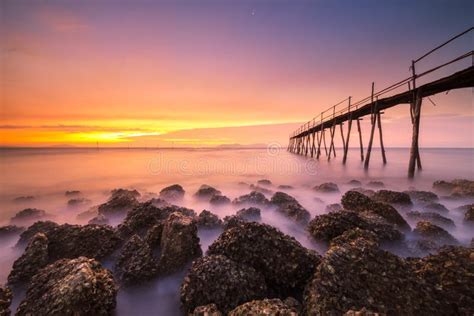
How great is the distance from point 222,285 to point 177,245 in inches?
53.7

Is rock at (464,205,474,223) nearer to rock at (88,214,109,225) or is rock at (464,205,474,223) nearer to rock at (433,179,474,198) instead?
rock at (433,179,474,198)

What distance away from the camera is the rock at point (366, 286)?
2.38 meters

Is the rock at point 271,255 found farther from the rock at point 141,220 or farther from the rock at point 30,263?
the rock at point 30,263

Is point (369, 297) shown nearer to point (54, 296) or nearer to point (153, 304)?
point (153, 304)

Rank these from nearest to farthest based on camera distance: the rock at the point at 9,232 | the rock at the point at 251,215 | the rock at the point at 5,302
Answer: the rock at the point at 5,302
the rock at the point at 9,232
the rock at the point at 251,215

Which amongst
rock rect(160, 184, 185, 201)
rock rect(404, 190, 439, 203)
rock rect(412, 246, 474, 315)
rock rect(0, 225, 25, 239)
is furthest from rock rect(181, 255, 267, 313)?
rock rect(404, 190, 439, 203)

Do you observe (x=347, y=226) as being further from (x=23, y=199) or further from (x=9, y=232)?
(x=23, y=199)

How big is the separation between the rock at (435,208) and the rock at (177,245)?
7041 mm

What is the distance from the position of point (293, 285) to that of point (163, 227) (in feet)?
8.09

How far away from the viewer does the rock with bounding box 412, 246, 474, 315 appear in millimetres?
2405

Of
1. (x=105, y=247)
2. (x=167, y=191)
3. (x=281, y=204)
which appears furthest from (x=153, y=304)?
(x=167, y=191)

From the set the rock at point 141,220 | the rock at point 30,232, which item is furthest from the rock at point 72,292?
the rock at point 30,232

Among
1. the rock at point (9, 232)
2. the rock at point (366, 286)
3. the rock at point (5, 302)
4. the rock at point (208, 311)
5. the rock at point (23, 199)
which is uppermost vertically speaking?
the rock at point (366, 286)

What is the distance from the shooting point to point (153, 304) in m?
3.29
